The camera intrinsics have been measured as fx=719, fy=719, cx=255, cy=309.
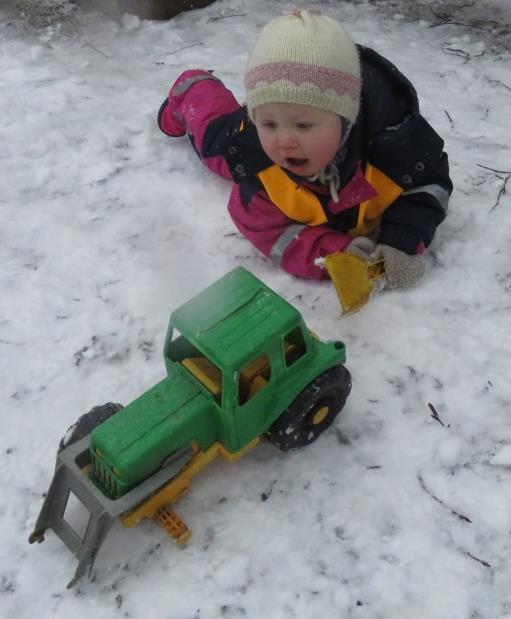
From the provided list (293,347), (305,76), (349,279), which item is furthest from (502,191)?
(293,347)

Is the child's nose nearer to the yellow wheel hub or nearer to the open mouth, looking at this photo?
the open mouth

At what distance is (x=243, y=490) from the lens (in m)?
1.76

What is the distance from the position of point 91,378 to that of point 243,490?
0.56 metres

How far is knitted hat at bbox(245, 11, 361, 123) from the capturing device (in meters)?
1.83

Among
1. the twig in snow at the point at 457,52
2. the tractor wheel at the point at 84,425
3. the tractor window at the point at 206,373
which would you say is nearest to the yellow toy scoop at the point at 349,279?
the tractor window at the point at 206,373

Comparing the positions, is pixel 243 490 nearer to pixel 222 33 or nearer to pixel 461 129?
pixel 461 129

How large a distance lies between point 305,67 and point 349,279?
0.60m

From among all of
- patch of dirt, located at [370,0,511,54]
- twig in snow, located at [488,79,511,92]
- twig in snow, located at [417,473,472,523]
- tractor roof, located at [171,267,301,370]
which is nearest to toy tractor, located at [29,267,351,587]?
tractor roof, located at [171,267,301,370]

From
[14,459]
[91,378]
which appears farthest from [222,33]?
[14,459]

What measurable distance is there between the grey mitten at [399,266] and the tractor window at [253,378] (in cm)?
65

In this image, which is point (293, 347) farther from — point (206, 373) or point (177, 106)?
point (177, 106)

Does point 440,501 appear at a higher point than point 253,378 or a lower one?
lower

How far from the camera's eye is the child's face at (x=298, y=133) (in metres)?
1.88

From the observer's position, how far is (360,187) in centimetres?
214
